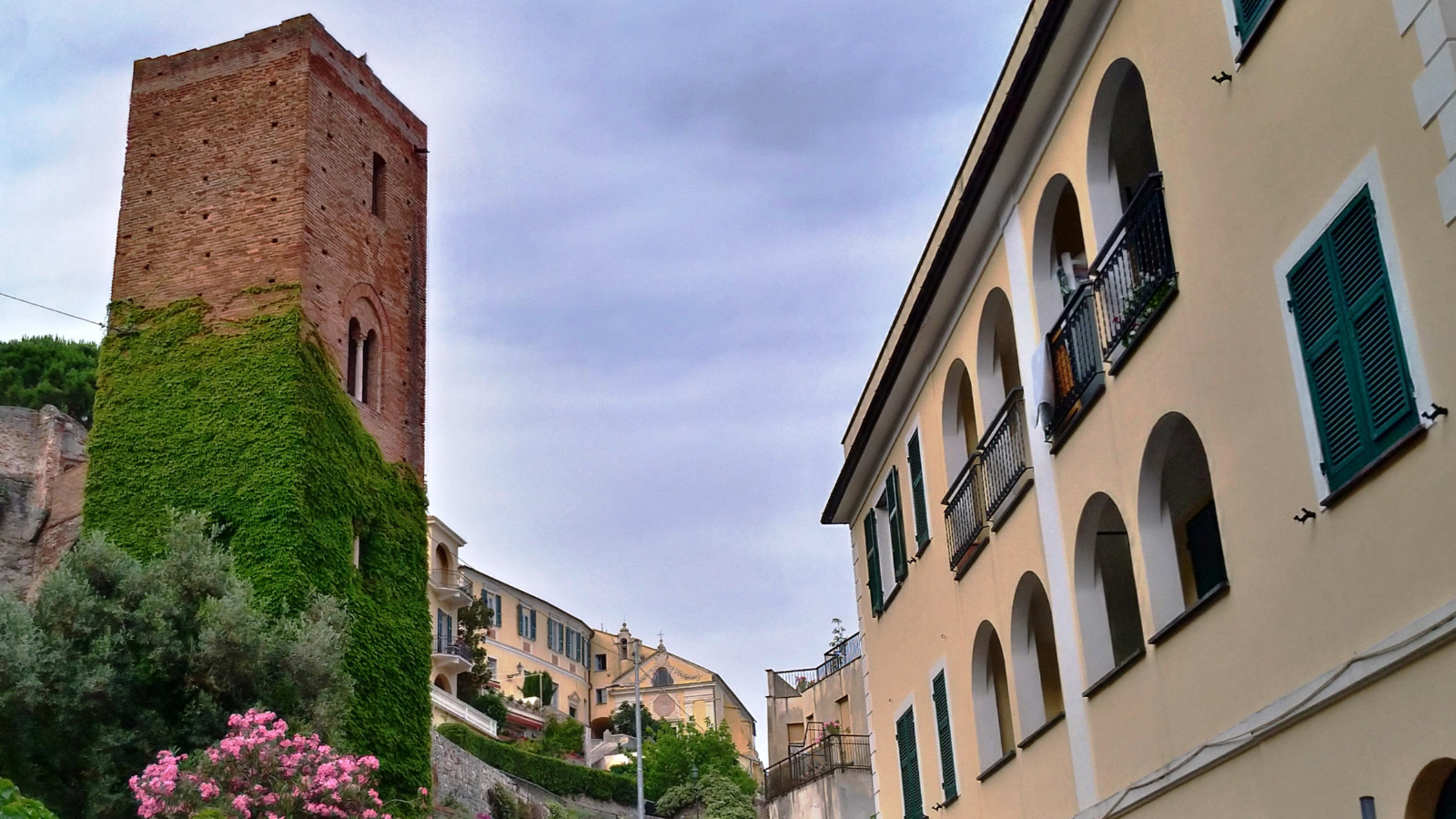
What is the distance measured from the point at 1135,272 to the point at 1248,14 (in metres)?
2.06

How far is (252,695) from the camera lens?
20.9 metres

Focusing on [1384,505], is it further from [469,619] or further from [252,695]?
[469,619]

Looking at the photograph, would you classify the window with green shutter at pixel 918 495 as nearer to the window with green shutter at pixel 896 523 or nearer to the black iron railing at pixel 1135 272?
the window with green shutter at pixel 896 523

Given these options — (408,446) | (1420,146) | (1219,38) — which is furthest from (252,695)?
(1420,146)

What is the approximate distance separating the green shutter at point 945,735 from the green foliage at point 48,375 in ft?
143

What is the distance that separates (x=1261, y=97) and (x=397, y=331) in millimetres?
23683

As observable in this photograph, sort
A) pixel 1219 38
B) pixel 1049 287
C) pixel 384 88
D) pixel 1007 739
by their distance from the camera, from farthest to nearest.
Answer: pixel 384 88, pixel 1007 739, pixel 1049 287, pixel 1219 38

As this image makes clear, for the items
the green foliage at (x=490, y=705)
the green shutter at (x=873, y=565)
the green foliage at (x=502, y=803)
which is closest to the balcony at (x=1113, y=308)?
the green shutter at (x=873, y=565)

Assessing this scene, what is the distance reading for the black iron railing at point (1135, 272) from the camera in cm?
905

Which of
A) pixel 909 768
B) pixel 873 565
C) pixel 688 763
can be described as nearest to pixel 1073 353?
pixel 909 768

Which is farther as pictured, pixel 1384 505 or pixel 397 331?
pixel 397 331

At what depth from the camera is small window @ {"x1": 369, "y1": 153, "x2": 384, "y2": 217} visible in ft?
96.8

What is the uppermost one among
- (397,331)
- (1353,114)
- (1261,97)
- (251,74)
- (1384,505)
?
(251,74)

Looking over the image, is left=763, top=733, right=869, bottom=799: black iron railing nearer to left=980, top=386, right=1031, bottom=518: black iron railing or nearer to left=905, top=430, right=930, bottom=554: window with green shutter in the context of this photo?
left=905, top=430, right=930, bottom=554: window with green shutter
